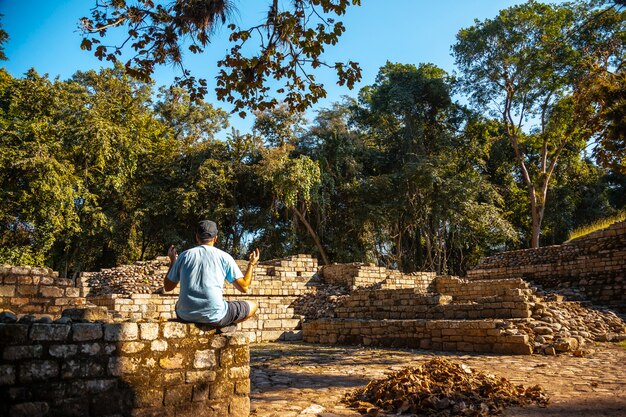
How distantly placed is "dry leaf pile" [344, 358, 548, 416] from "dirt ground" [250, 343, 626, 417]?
196 millimetres

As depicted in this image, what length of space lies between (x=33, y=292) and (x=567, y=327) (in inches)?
419

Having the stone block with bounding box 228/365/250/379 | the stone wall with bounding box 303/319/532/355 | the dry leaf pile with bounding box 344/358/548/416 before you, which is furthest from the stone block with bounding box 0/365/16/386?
the stone wall with bounding box 303/319/532/355

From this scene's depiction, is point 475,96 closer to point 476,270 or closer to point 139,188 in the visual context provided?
point 476,270

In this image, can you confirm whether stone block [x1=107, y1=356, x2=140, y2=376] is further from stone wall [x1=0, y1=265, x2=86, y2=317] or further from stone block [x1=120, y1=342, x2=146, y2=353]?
stone wall [x1=0, y1=265, x2=86, y2=317]

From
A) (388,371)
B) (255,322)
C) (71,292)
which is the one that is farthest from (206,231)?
(255,322)

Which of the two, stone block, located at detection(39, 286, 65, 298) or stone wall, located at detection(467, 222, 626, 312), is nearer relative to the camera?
stone block, located at detection(39, 286, 65, 298)

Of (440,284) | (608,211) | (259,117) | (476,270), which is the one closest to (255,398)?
(440,284)

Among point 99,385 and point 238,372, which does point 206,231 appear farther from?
point 99,385

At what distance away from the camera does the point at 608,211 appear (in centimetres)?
2894

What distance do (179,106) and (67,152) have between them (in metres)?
11.6

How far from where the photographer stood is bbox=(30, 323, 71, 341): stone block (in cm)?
327

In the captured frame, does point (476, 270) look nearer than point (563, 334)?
No

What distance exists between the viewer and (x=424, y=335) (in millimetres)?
10445

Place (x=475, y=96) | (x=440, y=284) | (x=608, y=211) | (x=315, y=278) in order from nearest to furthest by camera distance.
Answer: (x=440, y=284) → (x=315, y=278) → (x=475, y=96) → (x=608, y=211)
